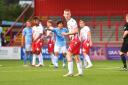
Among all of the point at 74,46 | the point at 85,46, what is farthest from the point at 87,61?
the point at 74,46

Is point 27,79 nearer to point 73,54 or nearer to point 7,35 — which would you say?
point 73,54

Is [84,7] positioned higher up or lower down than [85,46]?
higher up

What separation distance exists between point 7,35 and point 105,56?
11.6 m

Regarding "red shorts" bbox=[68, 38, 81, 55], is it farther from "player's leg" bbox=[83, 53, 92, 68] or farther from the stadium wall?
the stadium wall

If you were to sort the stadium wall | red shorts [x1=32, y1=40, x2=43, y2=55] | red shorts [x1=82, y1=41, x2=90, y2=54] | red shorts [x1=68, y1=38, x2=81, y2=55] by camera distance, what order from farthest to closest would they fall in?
the stadium wall, red shorts [x1=32, y1=40, x2=43, y2=55], red shorts [x1=82, y1=41, x2=90, y2=54], red shorts [x1=68, y1=38, x2=81, y2=55]

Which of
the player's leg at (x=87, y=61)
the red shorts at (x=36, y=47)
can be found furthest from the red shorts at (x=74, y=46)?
the red shorts at (x=36, y=47)

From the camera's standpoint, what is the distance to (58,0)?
144 feet

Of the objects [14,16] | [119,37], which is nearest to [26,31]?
[119,37]

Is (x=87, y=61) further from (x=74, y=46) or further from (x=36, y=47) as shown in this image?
(x=74, y=46)

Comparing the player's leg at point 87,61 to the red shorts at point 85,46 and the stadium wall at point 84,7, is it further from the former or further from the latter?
the stadium wall at point 84,7

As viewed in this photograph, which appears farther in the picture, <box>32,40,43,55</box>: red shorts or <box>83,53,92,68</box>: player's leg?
<box>32,40,43,55</box>: red shorts

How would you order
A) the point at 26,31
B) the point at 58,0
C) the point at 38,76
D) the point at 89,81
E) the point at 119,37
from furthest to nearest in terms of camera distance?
the point at 58,0 → the point at 119,37 → the point at 26,31 → the point at 38,76 → the point at 89,81

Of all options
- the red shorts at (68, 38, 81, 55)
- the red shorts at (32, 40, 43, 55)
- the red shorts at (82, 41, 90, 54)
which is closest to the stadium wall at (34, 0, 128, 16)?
the red shorts at (32, 40, 43, 55)

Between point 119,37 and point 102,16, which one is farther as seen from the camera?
point 102,16
